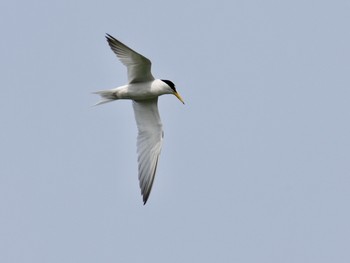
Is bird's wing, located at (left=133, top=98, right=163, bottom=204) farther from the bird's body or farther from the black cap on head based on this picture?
the black cap on head

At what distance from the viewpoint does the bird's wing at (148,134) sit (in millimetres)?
15000

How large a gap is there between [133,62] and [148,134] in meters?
2.06

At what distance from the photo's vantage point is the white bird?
13.8 metres

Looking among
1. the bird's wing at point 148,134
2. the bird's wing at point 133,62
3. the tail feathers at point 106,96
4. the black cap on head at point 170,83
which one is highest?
the bird's wing at point 133,62

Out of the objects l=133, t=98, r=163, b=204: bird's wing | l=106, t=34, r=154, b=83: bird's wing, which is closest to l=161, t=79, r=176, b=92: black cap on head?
l=106, t=34, r=154, b=83: bird's wing

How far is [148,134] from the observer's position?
15.4 m

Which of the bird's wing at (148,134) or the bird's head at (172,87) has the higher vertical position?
the bird's head at (172,87)

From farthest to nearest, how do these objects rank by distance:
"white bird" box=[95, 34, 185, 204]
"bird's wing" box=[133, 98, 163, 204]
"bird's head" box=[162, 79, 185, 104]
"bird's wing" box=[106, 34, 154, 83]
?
1. "bird's wing" box=[133, 98, 163, 204]
2. "bird's head" box=[162, 79, 185, 104]
3. "white bird" box=[95, 34, 185, 204]
4. "bird's wing" box=[106, 34, 154, 83]

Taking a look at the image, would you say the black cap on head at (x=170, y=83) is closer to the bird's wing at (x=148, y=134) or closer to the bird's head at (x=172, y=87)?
the bird's head at (x=172, y=87)

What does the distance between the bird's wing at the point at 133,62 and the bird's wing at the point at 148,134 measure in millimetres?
1011

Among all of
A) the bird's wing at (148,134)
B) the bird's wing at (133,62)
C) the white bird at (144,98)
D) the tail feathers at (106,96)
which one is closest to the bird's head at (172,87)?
the white bird at (144,98)


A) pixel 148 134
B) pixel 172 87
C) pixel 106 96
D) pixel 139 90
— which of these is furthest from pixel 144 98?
pixel 148 134

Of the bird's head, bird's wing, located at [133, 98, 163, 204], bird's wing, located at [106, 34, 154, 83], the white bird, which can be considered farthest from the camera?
bird's wing, located at [133, 98, 163, 204]

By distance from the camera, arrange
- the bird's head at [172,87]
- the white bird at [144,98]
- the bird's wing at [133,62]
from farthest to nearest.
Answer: the bird's head at [172,87]
the white bird at [144,98]
the bird's wing at [133,62]
